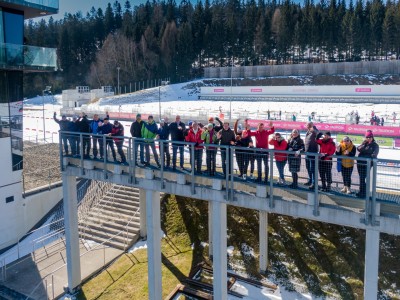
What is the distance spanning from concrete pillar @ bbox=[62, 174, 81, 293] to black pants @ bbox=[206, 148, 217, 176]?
5.30 metres

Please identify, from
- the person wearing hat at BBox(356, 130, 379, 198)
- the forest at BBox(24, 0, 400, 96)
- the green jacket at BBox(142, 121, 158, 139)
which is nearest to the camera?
the person wearing hat at BBox(356, 130, 379, 198)

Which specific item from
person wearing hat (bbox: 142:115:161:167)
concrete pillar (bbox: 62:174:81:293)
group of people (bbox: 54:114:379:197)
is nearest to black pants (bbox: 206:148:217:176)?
group of people (bbox: 54:114:379:197)

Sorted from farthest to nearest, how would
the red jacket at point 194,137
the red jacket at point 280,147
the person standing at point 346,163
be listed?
the red jacket at point 194,137, the red jacket at point 280,147, the person standing at point 346,163

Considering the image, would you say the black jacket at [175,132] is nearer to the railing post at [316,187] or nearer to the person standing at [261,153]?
the person standing at [261,153]

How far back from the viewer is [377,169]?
7.96m

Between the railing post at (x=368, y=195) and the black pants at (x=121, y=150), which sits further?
the black pants at (x=121, y=150)

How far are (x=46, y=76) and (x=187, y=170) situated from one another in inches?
3250

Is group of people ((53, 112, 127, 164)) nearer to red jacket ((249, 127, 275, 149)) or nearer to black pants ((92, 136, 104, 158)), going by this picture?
black pants ((92, 136, 104, 158))

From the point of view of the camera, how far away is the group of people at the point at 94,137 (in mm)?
11805

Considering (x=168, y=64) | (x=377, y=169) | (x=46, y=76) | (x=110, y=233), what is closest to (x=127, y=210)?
(x=110, y=233)

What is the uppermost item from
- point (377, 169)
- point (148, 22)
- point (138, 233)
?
point (148, 22)

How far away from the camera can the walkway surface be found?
42.7 ft

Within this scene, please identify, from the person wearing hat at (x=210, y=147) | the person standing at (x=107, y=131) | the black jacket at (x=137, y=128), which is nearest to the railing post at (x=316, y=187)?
the person wearing hat at (x=210, y=147)

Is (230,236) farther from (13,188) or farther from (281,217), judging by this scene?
(13,188)
